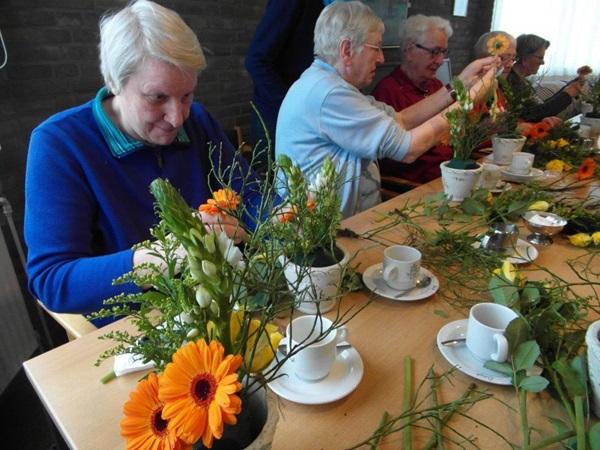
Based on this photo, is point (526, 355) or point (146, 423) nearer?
point (146, 423)

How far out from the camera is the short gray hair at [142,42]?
3.39 feet

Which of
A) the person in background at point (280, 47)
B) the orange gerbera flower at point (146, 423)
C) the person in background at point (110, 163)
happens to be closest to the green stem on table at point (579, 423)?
the orange gerbera flower at point (146, 423)

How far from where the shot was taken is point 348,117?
1.62 m

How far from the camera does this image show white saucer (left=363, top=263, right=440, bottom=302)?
95 cm

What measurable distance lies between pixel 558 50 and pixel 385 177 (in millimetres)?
4164

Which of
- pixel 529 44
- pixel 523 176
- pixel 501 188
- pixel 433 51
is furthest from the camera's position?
pixel 529 44

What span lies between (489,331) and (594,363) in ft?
0.50

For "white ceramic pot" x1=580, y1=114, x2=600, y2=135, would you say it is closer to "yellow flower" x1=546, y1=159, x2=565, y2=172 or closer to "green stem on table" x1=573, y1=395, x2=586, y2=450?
"yellow flower" x1=546, y1=159, x2=565, y2=172

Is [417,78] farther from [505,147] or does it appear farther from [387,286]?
[387,286]

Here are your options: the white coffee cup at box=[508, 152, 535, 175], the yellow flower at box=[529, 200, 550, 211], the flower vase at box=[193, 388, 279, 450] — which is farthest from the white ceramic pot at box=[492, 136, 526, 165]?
the flower vase at box=[193, 388, 279, 450]

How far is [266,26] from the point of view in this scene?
2195 mm

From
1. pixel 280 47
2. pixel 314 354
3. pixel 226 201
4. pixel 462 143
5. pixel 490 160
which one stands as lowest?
pixel 490 160

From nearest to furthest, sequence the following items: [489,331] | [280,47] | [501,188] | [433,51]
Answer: [489,331] → [501,188] → [280,47] → [433,51]

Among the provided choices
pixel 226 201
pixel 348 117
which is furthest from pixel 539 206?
pixel 226 201
